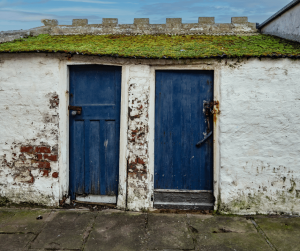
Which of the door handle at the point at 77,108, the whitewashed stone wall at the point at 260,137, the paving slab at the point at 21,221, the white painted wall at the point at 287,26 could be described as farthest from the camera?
the white painted wall at the point at 287,26

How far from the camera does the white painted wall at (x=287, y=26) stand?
16.5ft

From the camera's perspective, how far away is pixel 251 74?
4164 mm

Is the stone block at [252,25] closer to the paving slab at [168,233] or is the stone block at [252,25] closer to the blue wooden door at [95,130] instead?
the blue wooden door at [95,130]

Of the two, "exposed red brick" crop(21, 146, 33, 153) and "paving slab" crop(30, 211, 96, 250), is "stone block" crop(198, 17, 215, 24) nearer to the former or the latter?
"exposed red brick" crop(21, 146, 33, 153)

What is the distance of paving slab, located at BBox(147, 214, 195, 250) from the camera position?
11.3 ft

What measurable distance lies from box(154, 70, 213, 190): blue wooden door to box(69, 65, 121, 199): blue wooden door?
2.45 feet

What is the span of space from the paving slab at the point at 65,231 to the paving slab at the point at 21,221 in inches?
6.3

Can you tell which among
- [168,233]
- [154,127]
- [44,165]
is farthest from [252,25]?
[44,165]

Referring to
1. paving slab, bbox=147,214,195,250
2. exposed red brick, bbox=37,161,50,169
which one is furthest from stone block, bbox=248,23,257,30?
exposed red brick, bbox=37,161,50,169

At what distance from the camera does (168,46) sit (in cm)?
486

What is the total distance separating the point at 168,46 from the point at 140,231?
3265 mm

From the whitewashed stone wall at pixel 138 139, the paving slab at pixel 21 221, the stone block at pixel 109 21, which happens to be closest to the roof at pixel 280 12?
the whitewashed stone wall at pixel 138 139

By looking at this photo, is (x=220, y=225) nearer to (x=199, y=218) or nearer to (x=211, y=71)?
(x=199, y=218)

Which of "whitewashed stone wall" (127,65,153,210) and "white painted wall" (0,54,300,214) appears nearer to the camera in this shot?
"white painted wall" (0,54,300,214)
